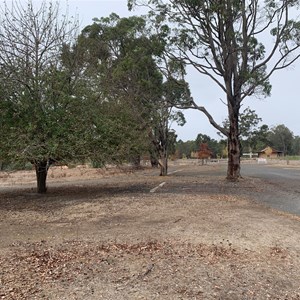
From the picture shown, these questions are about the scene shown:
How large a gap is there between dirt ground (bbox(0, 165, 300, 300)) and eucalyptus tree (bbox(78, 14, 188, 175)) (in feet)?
43.5

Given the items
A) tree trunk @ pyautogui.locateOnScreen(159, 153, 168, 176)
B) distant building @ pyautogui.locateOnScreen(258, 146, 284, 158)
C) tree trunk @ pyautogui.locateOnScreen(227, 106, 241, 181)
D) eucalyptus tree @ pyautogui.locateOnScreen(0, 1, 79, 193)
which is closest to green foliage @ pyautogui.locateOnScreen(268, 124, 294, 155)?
distant building @ pyautogui.locateOnScreen(258, 146, 284, 158)

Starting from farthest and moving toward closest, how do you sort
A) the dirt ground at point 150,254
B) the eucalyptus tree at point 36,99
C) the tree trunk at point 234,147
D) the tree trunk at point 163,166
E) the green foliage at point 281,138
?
the green foliage at point 281,138
the tree trunk at point 163,166
the tree trunk at point 234,147
the eucalyptus tree at point 36,99
the dirt ground at point 150,254

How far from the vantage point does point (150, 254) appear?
5617 mm

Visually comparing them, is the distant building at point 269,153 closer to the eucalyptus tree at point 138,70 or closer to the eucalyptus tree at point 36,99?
the eucalyptus tree at point 138,70

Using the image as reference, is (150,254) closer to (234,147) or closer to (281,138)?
(234,147)

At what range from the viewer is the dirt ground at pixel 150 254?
4.29 m

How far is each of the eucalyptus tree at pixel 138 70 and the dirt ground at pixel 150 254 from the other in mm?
13253

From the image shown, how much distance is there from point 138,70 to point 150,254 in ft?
64.8

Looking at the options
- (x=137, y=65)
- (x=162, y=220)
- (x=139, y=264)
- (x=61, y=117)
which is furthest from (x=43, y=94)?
(x=137, y=65)

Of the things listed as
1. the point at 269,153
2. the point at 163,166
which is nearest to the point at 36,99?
the point at 163,166

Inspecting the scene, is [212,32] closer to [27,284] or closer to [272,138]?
[27,284]

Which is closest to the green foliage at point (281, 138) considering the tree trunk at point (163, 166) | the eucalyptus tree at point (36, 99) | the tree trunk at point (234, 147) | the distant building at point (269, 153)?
the distant building at point (269, 153)

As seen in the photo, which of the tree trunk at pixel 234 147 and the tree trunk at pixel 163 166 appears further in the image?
the tree trunk at pixel 163 166

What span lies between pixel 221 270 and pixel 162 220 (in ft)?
11.6
